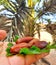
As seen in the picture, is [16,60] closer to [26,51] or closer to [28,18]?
[26,51]

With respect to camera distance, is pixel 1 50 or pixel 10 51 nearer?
pixel 10 51

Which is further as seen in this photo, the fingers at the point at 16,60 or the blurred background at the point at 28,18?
the blurred background at the point at 28,18

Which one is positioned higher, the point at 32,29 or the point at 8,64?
the point at 8,64

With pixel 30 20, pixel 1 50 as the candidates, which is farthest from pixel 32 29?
pixel 1 50

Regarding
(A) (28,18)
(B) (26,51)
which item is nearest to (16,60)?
(B) (26,51)

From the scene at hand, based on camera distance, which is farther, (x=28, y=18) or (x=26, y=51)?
(x=28, y=18)

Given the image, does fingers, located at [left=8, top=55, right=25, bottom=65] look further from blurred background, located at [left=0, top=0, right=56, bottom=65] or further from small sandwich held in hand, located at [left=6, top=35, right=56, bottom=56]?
blurred background, located at [left=0, top=0, right=56, bottom=65]

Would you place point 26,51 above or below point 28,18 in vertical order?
above

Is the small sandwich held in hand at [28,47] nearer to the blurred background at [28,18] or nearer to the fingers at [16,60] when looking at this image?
the fingers at [16,60]

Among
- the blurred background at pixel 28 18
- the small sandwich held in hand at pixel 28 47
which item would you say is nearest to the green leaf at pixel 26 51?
the small sandwich held in hand at pixel 28 47

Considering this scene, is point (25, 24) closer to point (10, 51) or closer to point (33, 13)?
point (33, 13)

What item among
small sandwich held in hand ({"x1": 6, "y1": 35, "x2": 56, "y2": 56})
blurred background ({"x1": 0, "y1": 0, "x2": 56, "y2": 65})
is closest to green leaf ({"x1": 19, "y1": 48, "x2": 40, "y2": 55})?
small sandwich held in hand ({"x1": 6, "y1": 35, "x2": 56, "y2": 56})
